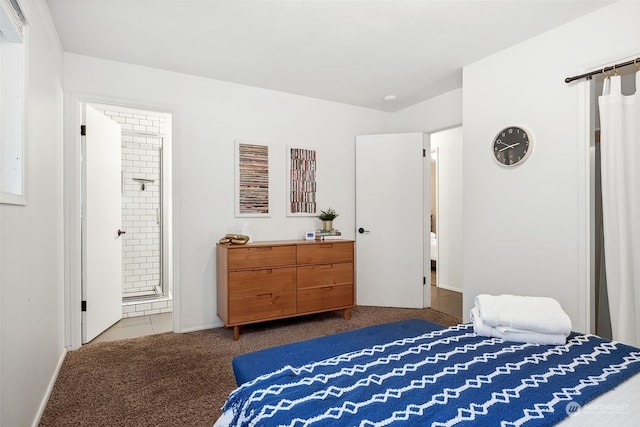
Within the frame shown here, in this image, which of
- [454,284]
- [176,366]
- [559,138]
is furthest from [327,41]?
[454,284]

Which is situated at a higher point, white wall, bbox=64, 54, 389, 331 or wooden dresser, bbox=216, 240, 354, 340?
white wall, bbox=64, 54, 389, 331

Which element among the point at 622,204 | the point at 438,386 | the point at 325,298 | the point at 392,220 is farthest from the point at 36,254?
the point at 622,204

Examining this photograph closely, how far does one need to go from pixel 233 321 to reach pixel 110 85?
7.81 ft

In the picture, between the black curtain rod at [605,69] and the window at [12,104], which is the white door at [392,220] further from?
the window at [12,104]

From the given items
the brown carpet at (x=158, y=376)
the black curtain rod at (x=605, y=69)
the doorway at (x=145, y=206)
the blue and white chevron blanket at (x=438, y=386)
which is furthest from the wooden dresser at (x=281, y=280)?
the black curtain rod at (x=605, y=69)

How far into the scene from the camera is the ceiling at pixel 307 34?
2162 mm

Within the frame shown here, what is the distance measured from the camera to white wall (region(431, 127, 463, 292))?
16.3ft

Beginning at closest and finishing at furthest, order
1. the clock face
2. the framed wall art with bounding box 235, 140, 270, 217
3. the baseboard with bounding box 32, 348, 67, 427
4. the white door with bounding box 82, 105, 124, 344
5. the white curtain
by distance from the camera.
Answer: the baseboard with bounding box 32, 348, 67, 427 < the white curtain < the clock face < the white door with bounding box 82, 105, 124, 344 < the framed wall art with bounding box 235, 140, 270, 217

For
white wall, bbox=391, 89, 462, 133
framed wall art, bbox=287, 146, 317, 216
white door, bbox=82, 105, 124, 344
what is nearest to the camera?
white door, bbox=82, 105, 124, 344

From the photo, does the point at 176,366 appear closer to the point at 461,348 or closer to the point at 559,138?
the point at 461,348

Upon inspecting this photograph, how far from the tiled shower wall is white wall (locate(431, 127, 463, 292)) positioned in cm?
403

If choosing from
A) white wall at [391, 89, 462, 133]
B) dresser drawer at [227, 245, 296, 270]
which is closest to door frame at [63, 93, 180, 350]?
dresser drawer at [227, 245, 296, 270]

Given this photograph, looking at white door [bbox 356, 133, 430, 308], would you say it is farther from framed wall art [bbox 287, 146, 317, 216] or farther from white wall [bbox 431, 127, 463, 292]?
white wall [bbox 431, 127, 463, 292]

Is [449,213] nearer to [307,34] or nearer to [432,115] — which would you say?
[432,115]
